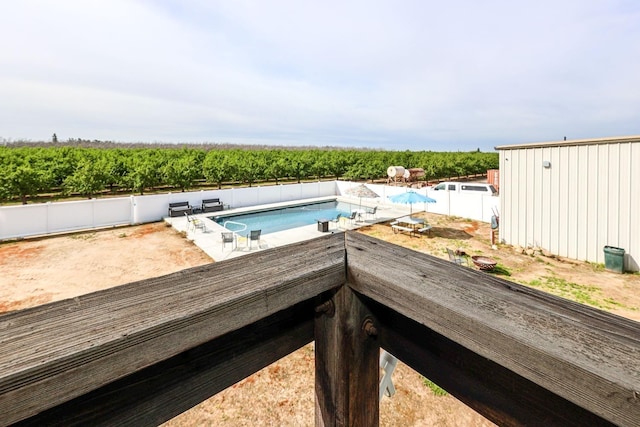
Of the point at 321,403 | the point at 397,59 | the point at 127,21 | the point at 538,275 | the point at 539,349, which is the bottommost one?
the point at 538,275

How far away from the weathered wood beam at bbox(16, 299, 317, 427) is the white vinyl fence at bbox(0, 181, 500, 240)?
1598 centimetres

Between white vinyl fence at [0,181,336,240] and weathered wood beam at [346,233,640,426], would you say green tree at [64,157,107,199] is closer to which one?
white vinyl fence at [0,181,336,240]

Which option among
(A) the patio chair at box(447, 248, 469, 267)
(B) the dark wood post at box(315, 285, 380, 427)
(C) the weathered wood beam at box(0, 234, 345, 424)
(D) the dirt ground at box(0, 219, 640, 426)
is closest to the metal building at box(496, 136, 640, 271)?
(D) the dirt ground at box(0, 219, 640, 426)

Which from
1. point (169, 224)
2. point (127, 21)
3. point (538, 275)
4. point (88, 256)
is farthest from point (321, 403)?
point (169, 224)

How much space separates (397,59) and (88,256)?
23.1 metres

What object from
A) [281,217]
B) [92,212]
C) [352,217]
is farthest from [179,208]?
[352,217]

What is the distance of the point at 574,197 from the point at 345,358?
12645mm

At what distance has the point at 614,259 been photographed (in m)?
8.96

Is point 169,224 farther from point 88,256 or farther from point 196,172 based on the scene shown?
point 196,172

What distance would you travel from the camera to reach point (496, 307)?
707 mm

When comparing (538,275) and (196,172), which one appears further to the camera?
(196,172)

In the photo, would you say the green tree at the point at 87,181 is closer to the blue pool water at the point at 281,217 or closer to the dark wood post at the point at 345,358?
the blue pool water at the point at 281,217

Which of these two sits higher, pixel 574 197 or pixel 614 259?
pixel 574 197

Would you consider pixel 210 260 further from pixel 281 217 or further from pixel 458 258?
pixel 281 217
